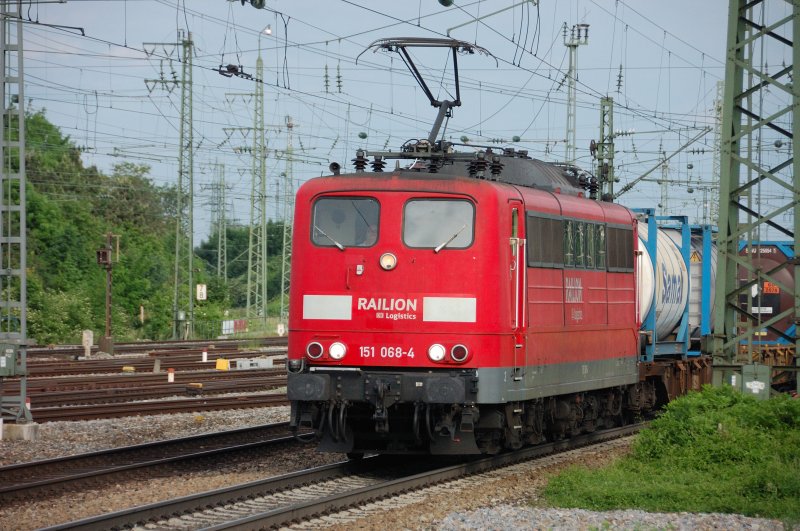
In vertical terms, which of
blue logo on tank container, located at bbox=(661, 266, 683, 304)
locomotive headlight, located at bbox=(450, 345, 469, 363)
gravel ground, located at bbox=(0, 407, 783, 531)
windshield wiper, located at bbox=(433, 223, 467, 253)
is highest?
windshield wiper, located at bbox=(433, 223, 467, 253)

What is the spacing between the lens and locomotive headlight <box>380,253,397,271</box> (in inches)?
553

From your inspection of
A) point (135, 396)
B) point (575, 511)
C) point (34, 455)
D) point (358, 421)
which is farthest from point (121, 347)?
point (575, 511)

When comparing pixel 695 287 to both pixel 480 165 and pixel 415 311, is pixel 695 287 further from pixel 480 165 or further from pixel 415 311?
pixel 415 311

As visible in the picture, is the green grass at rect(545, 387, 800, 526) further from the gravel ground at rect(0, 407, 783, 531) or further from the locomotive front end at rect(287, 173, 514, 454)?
the locomotive front end at rect(287, 173, 514, 454)

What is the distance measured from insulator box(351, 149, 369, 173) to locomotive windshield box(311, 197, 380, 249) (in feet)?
2.94

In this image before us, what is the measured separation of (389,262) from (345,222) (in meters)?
0.77

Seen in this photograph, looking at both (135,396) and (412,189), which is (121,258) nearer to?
(135,396)

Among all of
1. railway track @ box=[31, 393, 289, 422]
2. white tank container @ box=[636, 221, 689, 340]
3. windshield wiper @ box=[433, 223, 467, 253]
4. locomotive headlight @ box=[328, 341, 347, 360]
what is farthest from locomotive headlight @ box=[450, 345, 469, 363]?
railway track @ box=[31, 393, 289, 422]

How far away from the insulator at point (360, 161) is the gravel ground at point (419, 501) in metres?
3.79

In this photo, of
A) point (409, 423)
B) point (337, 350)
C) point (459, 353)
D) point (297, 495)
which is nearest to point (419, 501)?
point (297, 495)

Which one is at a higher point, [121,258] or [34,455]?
[121,258]

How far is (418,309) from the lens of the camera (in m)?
13.9

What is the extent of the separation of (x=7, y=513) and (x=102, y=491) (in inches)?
56.6

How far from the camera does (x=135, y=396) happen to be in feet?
82.6
